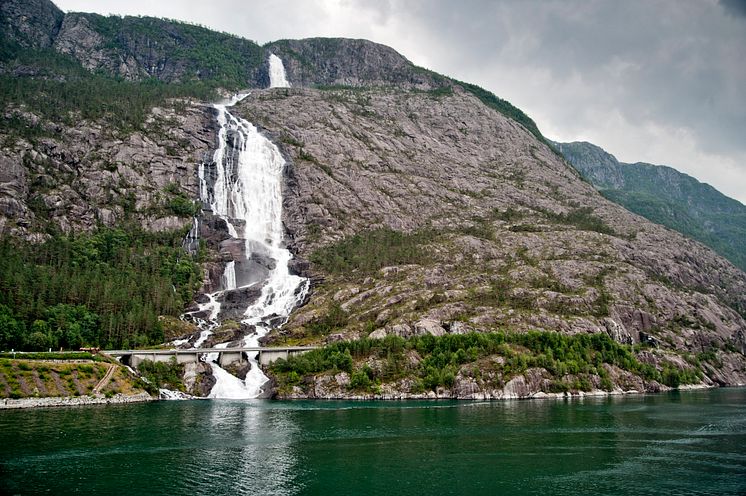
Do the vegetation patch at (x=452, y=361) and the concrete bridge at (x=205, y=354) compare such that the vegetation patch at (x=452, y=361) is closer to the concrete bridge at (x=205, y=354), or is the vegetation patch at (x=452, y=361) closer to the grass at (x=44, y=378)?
the concrete bridge at (x=205, y=354)

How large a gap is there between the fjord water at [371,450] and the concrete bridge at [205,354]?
23.9 metres

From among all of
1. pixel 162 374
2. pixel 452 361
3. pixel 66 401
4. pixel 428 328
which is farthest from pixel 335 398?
pixel 66 401

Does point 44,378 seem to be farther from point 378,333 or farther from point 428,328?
point 428,328

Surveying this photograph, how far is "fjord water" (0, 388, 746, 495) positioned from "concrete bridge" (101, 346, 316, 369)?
23.9 meters

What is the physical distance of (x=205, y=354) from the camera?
441 feet

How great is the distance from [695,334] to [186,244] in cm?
16064

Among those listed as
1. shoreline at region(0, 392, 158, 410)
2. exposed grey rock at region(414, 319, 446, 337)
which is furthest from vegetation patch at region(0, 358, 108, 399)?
Answer: exposed grey rock at region(414, 319, 446, 337)

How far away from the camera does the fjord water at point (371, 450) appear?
5427 cm

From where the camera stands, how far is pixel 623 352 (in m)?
143

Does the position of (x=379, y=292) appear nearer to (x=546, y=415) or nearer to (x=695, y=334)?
(x=546, y=415)

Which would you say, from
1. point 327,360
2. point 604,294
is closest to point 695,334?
point 604,294

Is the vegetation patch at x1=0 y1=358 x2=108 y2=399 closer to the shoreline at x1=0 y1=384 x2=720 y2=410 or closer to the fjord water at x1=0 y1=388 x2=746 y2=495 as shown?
the shoreline at x1=0 y1=384 x2=720 y2=410

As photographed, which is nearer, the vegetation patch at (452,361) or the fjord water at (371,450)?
the fjord water at (371,450)

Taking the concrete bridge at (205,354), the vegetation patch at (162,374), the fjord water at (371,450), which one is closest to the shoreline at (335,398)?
the vegetation patch at (162,374)
